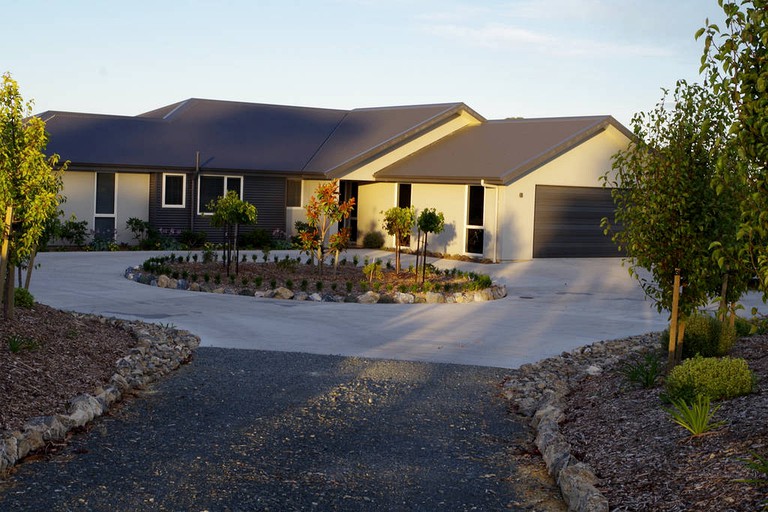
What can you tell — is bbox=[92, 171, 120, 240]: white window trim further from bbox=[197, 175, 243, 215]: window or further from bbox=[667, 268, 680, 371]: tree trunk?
bbox=[667, 268, 680, 371]: tree trunk

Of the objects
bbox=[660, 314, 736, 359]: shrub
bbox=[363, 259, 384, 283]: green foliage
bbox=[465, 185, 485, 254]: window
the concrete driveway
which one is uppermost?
bbox=[465, 185, 485, 254]: window

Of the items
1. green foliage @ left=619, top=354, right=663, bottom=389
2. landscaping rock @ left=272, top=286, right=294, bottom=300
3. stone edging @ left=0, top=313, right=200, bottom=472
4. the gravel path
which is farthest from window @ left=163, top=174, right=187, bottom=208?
green foliage @ left=619, top=354, right=663, bottom=389

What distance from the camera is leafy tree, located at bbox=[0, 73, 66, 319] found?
32.3ft

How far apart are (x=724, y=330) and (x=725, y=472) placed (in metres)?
4.67

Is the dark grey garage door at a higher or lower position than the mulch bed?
higher

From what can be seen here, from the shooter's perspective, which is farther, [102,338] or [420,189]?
[420,189]

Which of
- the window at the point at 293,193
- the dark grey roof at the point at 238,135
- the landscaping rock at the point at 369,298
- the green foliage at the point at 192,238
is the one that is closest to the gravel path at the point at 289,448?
the landscaping rock at the point at 369,298

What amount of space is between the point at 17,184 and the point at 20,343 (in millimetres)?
2026

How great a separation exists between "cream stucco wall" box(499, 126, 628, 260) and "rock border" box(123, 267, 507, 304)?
7730 mm

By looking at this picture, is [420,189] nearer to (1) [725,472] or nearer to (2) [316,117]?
(2) [316,117]

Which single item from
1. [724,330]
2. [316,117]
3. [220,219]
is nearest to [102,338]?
[724,330]

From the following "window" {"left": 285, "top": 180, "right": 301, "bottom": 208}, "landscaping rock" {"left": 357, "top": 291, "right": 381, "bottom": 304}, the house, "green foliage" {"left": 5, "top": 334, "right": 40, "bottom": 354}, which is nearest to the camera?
"green foliage" {"left": 5, "top": 334, "right": 40, "bottom": 354}

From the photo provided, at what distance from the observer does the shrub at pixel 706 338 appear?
10.0m

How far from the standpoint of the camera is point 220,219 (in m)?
20.1
